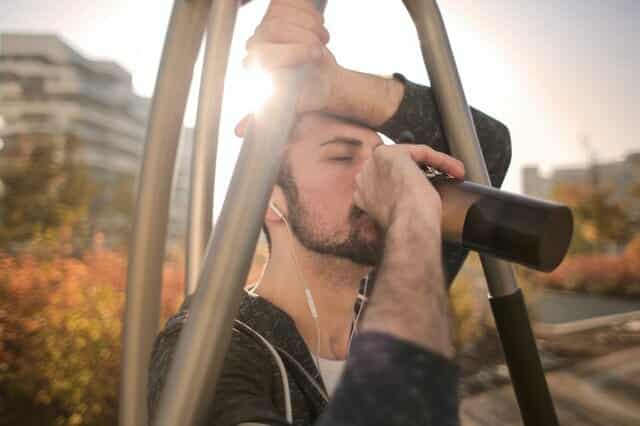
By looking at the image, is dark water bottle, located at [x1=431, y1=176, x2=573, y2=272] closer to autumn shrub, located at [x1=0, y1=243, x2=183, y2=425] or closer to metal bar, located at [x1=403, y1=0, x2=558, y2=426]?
metal bar, located at [x1=403, y1=0, x2=558, y2=426]

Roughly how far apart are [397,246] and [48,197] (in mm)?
5844

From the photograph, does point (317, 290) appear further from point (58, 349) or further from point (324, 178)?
point (58, 349)

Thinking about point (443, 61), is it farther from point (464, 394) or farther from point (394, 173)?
point (464, 394)

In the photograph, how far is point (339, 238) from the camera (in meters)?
1.18

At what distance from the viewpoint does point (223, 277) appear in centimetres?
47

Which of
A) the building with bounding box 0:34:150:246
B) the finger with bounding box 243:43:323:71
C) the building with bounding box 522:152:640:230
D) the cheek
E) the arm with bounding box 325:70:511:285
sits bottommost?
the cheek

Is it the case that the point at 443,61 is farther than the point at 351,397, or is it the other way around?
the point at 443,61

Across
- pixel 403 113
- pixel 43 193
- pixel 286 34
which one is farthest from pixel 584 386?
pixel 43 193

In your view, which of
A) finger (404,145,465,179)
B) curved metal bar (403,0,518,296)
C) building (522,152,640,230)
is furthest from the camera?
building (522,152,640,230)

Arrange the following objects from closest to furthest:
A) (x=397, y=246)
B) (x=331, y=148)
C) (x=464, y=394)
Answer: (x=397, y=246) < (x=331, y=148) < (x=464, y=394)

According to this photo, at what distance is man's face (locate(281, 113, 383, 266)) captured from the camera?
1183mm

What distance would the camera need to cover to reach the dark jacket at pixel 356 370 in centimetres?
47

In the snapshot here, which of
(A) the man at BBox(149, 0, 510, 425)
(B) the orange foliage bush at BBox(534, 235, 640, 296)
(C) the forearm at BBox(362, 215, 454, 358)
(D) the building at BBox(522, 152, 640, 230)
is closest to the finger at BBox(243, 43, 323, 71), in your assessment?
(A) the man at BBox(149, 0, 510, 425)

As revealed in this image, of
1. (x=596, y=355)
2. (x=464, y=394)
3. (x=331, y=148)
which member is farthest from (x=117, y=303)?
(x=596, y=355)
